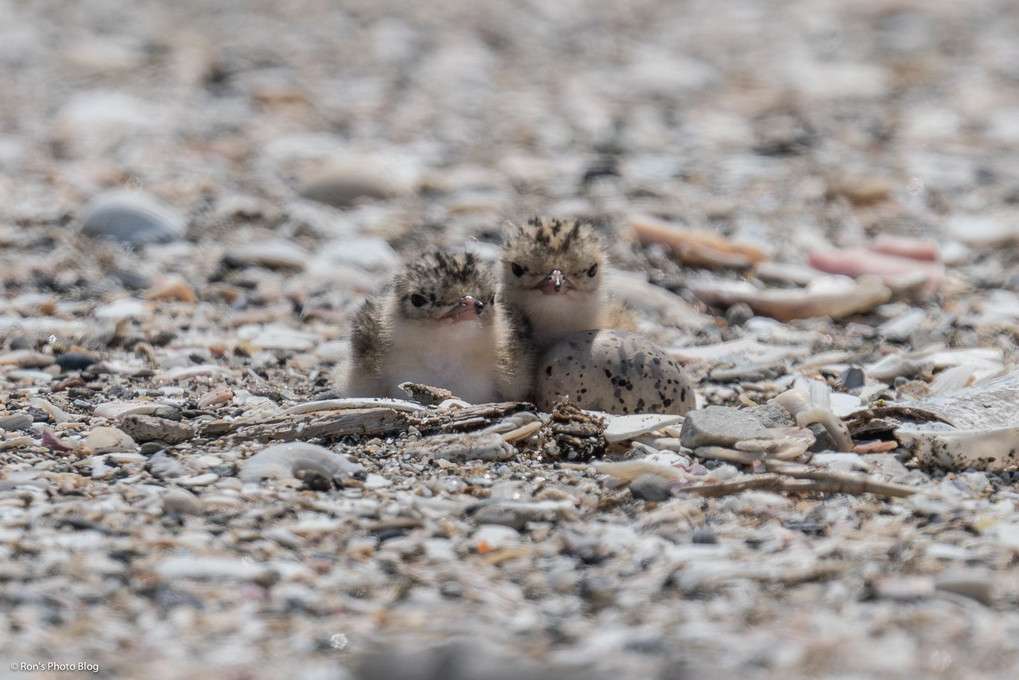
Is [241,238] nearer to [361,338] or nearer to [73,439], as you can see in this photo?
[361,338]

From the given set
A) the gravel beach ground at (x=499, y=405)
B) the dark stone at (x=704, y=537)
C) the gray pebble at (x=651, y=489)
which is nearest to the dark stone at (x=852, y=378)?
the gravel beach ground at (x=499, y=405)

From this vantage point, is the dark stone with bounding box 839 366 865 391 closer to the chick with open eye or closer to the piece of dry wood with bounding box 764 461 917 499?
the chick with open eye

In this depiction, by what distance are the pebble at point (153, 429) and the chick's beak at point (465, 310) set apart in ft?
2.81

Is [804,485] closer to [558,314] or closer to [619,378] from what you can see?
[619,378]

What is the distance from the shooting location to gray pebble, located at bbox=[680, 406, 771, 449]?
12.5 ft

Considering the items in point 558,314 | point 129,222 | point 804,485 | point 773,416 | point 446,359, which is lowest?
point 804,485

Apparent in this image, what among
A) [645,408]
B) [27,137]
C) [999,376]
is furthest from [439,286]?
[27,137]

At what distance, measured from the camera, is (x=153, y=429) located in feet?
12.5

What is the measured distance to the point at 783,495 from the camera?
341 centimetres

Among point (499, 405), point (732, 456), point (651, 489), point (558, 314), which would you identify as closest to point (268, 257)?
point (558, 314)

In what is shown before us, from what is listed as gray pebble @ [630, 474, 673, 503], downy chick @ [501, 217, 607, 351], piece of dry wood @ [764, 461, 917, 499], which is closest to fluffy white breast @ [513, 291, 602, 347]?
downy chick @ [501, 217, 607, 351]

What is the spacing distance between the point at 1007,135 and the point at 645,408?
5385 millimetres

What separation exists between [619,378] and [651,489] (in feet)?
2.65

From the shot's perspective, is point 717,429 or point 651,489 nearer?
point 651,489
